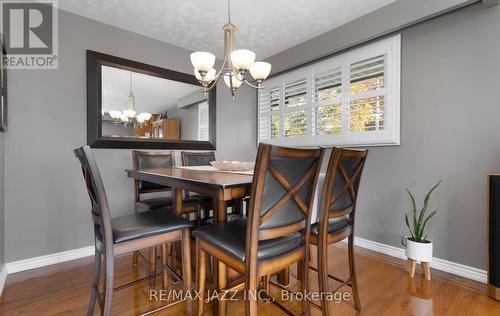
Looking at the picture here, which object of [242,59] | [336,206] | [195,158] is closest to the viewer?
[336,206]

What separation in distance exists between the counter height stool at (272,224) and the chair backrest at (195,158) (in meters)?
1.63

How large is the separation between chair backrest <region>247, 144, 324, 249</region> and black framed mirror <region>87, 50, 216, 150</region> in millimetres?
2222

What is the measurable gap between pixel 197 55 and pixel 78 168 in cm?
170

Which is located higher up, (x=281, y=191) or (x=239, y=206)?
(x=281, y=191)

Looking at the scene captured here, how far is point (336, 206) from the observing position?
1456 millimetres

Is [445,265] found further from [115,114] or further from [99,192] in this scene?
[115,114]

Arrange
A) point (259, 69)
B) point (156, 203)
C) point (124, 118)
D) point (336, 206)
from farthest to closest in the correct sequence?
point (124, 118)
point (156, 203)
point (259, 69)
point (336, 206)

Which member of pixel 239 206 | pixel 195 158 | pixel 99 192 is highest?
pixel 195 158

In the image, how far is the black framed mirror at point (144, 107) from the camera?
2.51 meters

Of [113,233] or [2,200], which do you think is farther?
[2,200]

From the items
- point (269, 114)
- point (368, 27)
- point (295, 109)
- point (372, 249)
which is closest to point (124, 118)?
point (269, 114)

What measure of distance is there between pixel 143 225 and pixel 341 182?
1174 mm

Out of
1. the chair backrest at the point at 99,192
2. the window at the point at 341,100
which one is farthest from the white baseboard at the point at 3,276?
the window at the point at 341,100

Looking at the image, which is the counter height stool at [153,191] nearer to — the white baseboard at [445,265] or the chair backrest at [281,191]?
the chair backrest at [281,191]
